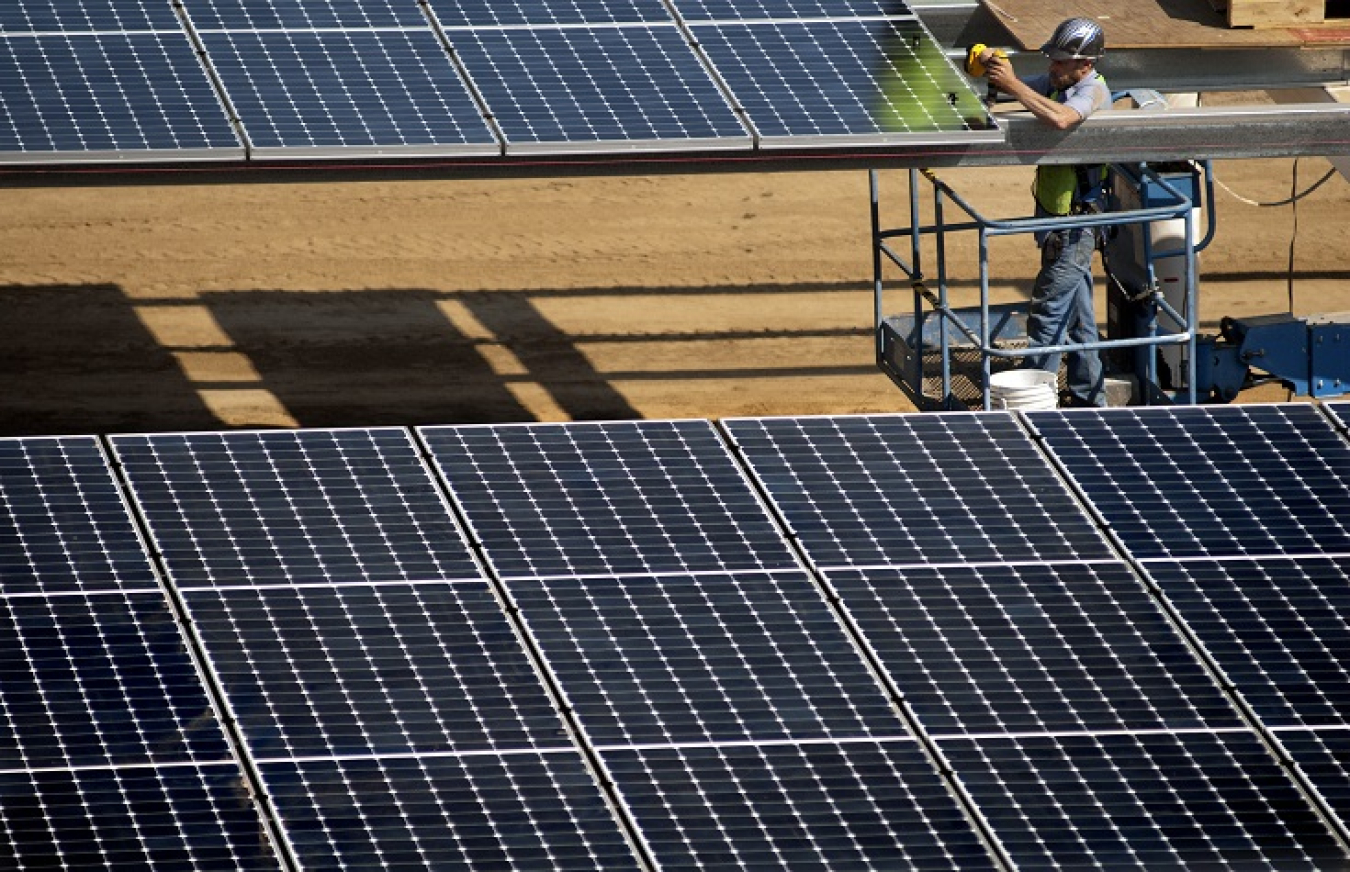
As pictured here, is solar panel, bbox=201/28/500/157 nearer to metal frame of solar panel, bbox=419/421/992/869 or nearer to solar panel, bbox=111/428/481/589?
solar panel, bbox=111/428/481/589

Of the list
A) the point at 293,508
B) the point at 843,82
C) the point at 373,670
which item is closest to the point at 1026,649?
the point at 373,670

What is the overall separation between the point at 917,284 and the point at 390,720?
792 centimetres

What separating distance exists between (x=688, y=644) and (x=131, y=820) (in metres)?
3.01

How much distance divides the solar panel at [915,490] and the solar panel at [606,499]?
25 centimetres

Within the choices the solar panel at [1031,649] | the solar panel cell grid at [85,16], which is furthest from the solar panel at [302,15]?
the solar panel at [1031,649]

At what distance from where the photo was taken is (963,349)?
63.6 ft

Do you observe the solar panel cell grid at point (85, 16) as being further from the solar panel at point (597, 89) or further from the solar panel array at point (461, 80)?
the solar panel at point (597, 89)

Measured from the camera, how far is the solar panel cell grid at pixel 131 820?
36.1 feet

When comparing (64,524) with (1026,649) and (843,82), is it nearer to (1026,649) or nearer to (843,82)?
(1026,649)

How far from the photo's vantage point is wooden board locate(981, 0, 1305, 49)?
19.1 meters

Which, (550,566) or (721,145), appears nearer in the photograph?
(550,566)

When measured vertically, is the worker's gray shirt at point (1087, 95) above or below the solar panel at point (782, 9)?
below

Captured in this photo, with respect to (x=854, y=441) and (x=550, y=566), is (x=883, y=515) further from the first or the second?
(x=550, y=566)

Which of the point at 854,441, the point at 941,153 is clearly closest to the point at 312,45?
the point at 941,153
